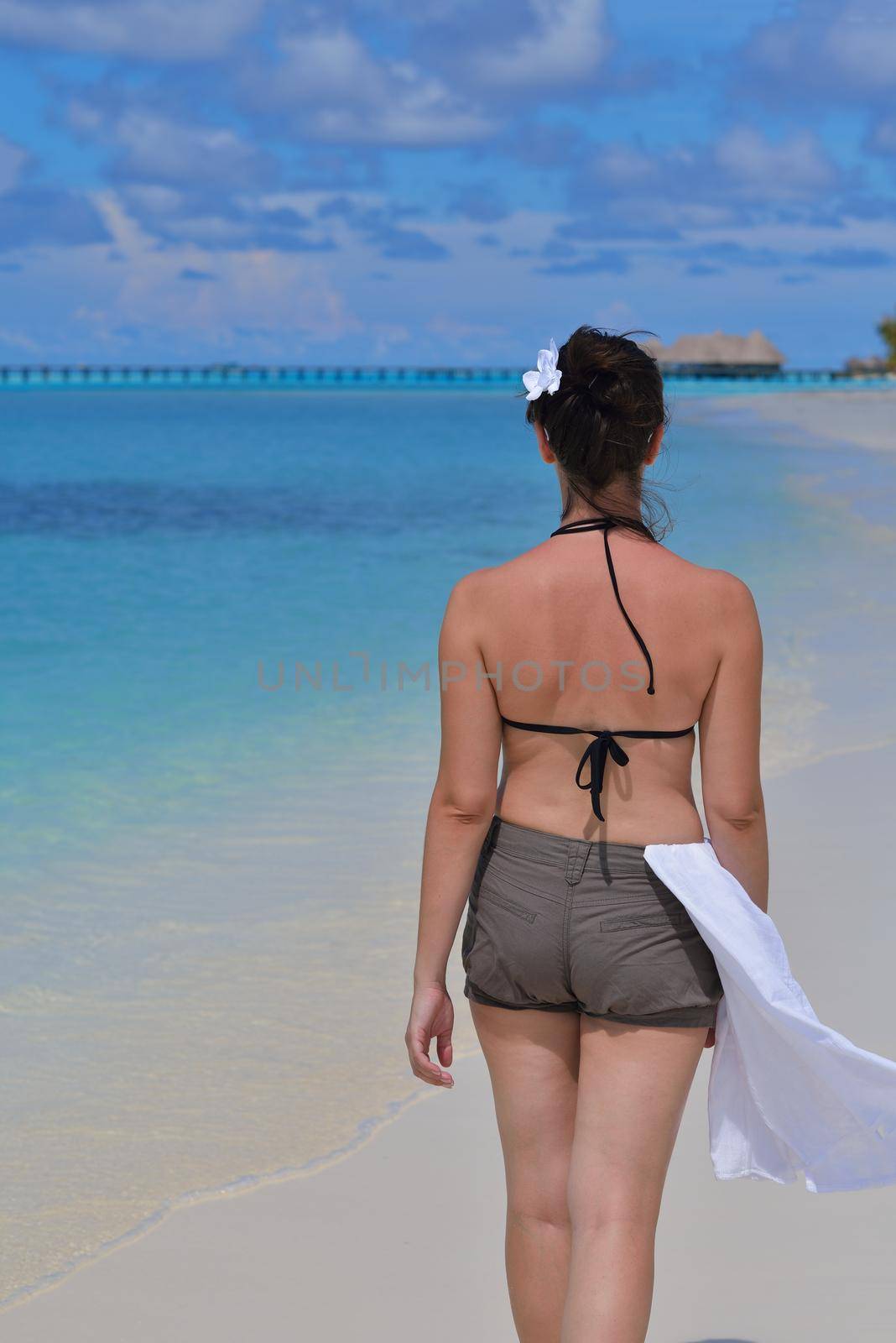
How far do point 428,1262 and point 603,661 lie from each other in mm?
1608

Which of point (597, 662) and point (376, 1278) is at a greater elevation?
point (597, 662)

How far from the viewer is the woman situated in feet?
6.86

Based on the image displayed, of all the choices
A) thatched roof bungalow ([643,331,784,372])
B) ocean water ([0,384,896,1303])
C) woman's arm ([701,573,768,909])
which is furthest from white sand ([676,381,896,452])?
thatched roof bungalow ([643,331,784,372])

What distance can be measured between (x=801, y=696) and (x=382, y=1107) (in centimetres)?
529

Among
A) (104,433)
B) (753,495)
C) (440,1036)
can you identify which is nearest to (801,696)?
(440,1036)

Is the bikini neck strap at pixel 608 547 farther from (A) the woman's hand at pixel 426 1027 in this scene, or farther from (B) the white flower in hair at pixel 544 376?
(A) the woman's hand at pixel 426 1027

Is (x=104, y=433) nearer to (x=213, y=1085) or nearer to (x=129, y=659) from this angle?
(x=129, y=659)

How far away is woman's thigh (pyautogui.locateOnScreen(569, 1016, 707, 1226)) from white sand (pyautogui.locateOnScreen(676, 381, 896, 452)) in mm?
29920

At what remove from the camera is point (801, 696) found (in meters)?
8.55

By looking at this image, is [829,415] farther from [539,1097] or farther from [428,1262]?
[539,1097]

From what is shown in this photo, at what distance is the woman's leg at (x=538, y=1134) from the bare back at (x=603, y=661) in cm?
31

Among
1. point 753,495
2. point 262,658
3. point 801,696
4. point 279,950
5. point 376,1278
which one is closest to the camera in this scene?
point 376,1278

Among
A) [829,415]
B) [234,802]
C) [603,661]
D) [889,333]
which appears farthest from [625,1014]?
[889,333]

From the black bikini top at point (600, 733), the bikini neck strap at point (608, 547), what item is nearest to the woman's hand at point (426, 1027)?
the black bikini top at point (600, 733)
